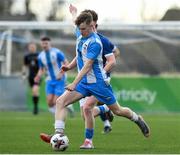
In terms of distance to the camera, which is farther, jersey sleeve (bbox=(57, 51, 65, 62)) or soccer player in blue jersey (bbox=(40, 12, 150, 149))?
jersey sleeve (bbox=(57, 51, 65, 62))

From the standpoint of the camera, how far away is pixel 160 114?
2830 cm

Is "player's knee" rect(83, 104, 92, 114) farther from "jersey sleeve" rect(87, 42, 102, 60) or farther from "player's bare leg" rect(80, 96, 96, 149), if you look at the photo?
"jersey sleeve" rect(87, 42, 102, 60)

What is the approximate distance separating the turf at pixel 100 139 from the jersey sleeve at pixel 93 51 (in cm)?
145

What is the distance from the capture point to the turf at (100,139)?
13.4 meters

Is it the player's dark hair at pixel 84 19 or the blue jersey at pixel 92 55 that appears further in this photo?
the blue jersey at pixel 92 55

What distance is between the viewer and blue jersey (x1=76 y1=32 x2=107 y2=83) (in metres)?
13.4

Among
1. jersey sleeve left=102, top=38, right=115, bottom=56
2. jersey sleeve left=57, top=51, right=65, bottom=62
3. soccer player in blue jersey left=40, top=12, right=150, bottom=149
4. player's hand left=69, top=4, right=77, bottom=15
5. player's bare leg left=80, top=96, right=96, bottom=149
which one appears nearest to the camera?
soccer player in blue jersey left=40, top=12, right=150, bottom=149

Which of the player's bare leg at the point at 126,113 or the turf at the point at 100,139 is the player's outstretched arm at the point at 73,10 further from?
the turf at the point at 100,139

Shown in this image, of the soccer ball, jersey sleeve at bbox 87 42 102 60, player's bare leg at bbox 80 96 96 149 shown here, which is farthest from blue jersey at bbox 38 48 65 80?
the soccer ball

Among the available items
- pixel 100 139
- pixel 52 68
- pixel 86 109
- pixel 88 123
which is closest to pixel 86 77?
pixel 86 109

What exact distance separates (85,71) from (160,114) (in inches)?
600

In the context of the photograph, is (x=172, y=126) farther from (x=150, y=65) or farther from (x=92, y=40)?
(x=150, y=65)

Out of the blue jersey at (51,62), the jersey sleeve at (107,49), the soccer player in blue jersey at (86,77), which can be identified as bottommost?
the soccer player in blue jersey at (86,77)

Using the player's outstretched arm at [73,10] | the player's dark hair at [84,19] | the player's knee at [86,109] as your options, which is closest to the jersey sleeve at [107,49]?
the player's outstretched arm at [73,10]
